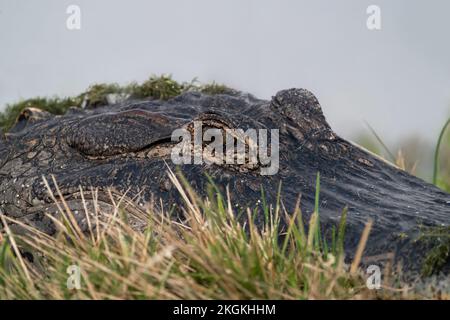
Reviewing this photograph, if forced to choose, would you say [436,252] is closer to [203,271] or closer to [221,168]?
[203,271]

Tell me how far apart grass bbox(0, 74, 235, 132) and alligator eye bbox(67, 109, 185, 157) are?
6.35 feet

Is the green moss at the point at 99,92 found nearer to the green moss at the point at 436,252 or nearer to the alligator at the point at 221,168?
the alligator at the point at 221,168

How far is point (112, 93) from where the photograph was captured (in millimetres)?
8328

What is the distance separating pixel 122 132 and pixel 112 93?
265 centimetres

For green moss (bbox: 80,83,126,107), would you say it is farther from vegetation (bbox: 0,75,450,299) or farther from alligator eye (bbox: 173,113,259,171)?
vegetation (bbox: 0,75,450,299)

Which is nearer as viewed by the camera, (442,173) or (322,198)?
(322,198)

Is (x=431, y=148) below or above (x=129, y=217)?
below

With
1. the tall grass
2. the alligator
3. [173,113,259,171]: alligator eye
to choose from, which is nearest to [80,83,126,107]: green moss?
the alligator

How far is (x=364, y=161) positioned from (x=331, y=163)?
14.2 inches

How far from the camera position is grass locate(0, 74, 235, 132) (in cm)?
799

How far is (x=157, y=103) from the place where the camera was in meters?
6.63

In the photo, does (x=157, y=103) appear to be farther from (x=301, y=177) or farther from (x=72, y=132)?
(x=301, y=177)

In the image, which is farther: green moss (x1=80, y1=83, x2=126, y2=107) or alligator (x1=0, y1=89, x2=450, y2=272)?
green moss (x1=80, y1=83, x2=126, y2=107)
